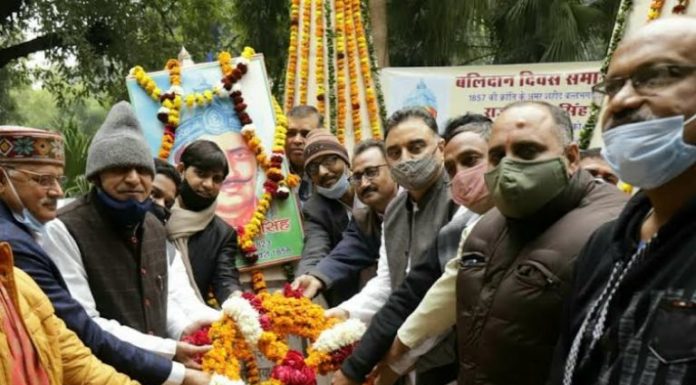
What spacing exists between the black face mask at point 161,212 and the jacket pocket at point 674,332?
3040mm

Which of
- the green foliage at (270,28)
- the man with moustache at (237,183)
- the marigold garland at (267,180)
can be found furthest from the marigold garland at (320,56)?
the green foliage at (270,28)

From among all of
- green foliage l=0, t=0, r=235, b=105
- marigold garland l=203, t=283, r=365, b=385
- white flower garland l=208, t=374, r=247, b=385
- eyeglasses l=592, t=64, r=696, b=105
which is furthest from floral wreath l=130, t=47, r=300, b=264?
green foliage l=0, t=0, r=235, b=105

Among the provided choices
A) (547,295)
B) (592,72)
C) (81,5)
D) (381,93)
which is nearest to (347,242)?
(547,295)

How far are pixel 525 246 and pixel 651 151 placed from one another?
800 mm

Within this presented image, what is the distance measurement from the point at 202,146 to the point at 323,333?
152 cm

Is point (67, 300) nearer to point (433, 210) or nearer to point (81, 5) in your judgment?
point (433, 210)

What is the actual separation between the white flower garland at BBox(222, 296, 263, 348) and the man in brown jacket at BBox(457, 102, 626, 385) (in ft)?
3.55

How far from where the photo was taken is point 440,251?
9.79 feet

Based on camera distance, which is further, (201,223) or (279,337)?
(201,223)

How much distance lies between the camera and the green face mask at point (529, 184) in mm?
2225

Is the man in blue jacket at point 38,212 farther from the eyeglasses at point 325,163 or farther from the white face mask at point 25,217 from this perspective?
the eyeglasses at point 325,163

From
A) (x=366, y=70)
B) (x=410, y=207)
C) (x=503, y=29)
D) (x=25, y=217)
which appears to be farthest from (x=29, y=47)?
(x=25, y=217)

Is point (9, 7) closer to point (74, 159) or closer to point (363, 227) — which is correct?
point (74, 159)

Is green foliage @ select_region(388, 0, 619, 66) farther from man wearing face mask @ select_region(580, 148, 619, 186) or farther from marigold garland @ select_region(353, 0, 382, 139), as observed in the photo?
man wearing face mask @ select_region(580, 148, 619, 186)
